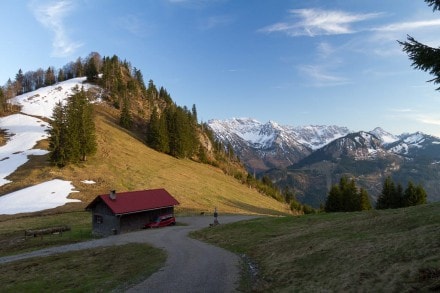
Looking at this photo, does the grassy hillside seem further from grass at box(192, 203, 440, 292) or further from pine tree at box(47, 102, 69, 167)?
grass at box(192, 203, 440, 292)

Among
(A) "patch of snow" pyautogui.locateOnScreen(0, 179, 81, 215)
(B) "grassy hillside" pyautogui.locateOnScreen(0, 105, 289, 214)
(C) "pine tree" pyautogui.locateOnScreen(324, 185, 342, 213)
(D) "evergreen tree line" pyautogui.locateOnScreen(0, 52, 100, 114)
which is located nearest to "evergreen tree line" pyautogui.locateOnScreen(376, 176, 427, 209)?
(C) "pine tree" pyautogui.locateOnScreen(324, 185, 342, 213)

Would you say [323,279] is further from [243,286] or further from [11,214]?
[11,214]

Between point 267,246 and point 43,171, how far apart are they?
61100 mm

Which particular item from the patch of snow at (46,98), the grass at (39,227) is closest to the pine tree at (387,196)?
the grass at (39,227)

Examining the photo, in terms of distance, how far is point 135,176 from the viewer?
267 feet

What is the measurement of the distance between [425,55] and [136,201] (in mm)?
46584

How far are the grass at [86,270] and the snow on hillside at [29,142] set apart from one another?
104 ft

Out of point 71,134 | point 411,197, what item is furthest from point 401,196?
point 71,134

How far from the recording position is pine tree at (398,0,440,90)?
1534 centimetres

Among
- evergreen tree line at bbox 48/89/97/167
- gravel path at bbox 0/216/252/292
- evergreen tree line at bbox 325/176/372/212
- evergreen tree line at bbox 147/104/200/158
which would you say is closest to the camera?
gravel path at bbox 0/216/252/292

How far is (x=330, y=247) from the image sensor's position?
2406 cm

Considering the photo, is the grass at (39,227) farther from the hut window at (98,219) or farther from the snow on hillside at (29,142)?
the snow on hillside at (29,142)

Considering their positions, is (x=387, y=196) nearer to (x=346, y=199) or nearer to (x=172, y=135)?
(x=346, y=199)

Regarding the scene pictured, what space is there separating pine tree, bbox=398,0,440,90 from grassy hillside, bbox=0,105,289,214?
56.4 meters
